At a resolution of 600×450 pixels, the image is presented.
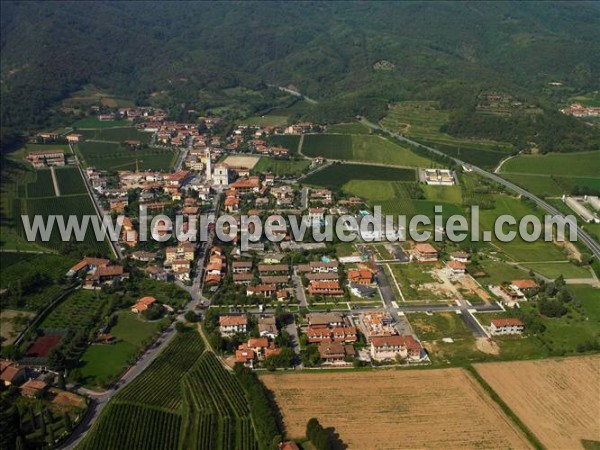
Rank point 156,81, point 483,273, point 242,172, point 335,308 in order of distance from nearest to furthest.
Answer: point 335,308
point 483,273
point 242,172
point 156,81

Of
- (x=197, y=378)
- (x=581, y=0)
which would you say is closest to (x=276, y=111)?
(x=197, y=378)

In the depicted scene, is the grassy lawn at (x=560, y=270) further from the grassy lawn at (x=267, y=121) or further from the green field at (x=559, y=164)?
the grassy lawn at (x=267, y=121)

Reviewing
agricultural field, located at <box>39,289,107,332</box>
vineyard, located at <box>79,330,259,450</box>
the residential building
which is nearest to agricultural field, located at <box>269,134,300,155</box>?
agricultural field, located at <box>39,289,107,332</box>

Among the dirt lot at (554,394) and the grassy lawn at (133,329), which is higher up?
the grassy lawn at (133,329)

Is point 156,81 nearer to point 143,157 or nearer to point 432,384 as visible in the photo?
point 143,157

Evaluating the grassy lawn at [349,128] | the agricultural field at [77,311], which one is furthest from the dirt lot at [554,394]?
the grassy lawn at [349,128]

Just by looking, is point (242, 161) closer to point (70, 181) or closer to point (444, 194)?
point (70, 181)

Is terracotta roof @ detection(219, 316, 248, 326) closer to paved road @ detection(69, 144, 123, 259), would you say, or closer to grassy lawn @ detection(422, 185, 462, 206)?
paved road @ detection(69, 144, 123, 259)
